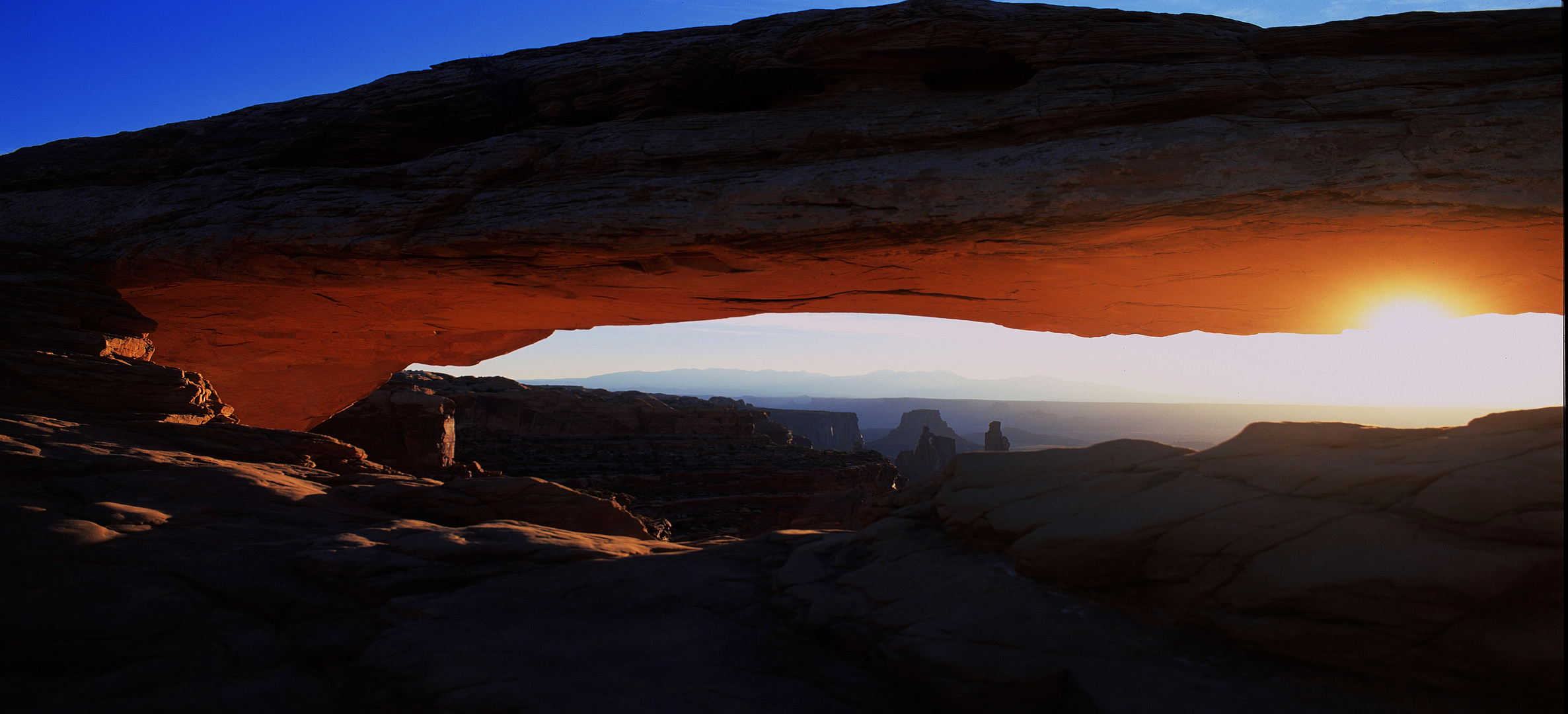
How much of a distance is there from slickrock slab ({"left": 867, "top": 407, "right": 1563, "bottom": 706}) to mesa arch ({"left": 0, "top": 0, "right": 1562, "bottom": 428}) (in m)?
3.99

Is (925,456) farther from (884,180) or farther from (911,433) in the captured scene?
(884,180)

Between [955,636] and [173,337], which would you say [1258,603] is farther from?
[173,337]

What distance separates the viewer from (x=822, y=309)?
1396 cm

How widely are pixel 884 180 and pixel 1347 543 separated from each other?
700 centimetres

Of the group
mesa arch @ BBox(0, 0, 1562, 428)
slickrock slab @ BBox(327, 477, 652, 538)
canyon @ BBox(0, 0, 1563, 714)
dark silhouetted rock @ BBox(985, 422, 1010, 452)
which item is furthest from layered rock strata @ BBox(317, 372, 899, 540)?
dark silhouetted rock @ BBox(985, 422, 1010, 452)

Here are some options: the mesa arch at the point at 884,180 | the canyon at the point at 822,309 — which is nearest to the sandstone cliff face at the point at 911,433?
the mesa arch at the point at 884,180

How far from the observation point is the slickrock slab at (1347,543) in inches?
A: 160

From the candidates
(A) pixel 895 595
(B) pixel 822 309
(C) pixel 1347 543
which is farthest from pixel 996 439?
(C) pixel 1347 543

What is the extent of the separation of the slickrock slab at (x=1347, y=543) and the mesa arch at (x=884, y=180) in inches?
157

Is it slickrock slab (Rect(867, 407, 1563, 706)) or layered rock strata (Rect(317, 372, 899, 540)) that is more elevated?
slickrock slab (Rect(867, 407, 1563, 706))

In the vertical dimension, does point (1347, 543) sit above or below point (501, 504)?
above

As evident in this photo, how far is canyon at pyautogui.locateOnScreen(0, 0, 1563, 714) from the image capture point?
4973 mm

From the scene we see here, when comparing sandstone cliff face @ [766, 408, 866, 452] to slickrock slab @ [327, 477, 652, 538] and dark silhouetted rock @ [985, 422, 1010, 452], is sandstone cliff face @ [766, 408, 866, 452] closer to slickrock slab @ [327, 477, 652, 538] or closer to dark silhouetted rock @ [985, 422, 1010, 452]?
dark silhouetted rock @ [985, 422, 1010, 452]

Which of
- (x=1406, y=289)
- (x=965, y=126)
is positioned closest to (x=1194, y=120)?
(x=965, y=126)
